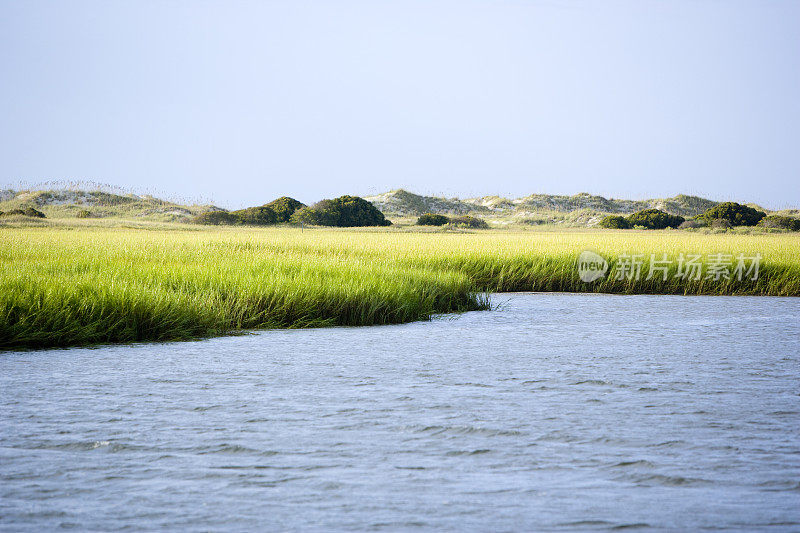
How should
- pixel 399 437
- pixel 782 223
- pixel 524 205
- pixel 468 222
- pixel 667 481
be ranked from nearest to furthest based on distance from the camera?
pixel 667 481, pixel 399 437, pixel 782 223, pixel 468 222, pixel 524 205

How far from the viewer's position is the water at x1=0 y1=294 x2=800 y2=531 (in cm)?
241

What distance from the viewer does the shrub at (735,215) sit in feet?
138

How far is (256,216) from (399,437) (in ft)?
126

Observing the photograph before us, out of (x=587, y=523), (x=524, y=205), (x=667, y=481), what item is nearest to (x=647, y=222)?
(x=524, y=205)

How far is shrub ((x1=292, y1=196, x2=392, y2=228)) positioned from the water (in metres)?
34.7

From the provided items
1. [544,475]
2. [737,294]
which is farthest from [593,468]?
[737,294]

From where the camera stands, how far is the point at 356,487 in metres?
2.64

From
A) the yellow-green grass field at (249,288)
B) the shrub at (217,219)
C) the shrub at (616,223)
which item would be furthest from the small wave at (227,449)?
the shrub at (616,223)

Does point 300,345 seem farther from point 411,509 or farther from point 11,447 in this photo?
point 411,509

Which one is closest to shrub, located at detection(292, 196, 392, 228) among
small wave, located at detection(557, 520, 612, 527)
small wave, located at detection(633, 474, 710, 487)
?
small wave, located at detection(633, 474, 710, 487)

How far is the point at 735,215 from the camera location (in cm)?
4231

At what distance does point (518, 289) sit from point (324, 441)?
9779mm

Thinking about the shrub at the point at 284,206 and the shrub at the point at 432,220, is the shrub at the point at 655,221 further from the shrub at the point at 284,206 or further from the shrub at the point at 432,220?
the shrub at the point at 284,206

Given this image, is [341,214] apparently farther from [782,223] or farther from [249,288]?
[249,288]
